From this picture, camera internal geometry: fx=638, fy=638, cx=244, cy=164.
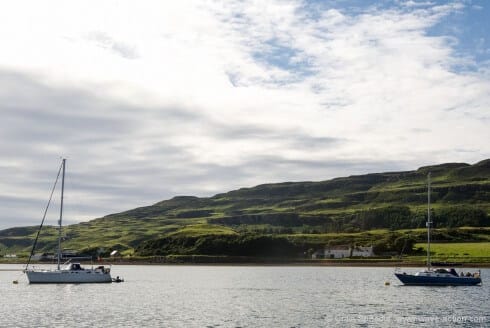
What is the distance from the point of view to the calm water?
6719 cm

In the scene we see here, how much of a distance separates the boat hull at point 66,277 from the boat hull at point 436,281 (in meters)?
58.9

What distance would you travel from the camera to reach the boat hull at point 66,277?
4766 inches

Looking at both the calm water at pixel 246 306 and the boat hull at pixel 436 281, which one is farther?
the boat hull at pixel 436 281

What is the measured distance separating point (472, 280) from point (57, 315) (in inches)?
3126

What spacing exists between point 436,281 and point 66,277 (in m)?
69.4

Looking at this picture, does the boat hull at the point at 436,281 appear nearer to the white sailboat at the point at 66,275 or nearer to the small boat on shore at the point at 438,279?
the small boat on shore at the point at 438,279

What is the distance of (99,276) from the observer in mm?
126562

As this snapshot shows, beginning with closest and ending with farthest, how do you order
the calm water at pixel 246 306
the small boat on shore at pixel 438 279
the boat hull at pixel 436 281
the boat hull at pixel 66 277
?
the calm water at pixel 246 306 → the small boat on shore at pixel 438 279 → the boat hull at pixel 436 281 → the boat hull at pixel 66 277

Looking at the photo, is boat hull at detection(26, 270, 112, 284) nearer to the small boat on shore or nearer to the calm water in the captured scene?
the calm water

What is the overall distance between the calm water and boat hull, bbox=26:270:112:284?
182 centimetres

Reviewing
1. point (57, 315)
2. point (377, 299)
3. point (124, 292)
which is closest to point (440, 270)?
point (377, 299)

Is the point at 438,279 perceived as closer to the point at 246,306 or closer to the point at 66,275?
the point at 246,306

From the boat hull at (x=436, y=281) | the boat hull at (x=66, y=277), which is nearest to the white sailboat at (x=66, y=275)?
the boat hull at (x=66, y=277)

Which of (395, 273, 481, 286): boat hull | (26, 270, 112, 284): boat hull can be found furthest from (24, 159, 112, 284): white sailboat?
(395, 273, 481, 286): boat hull
